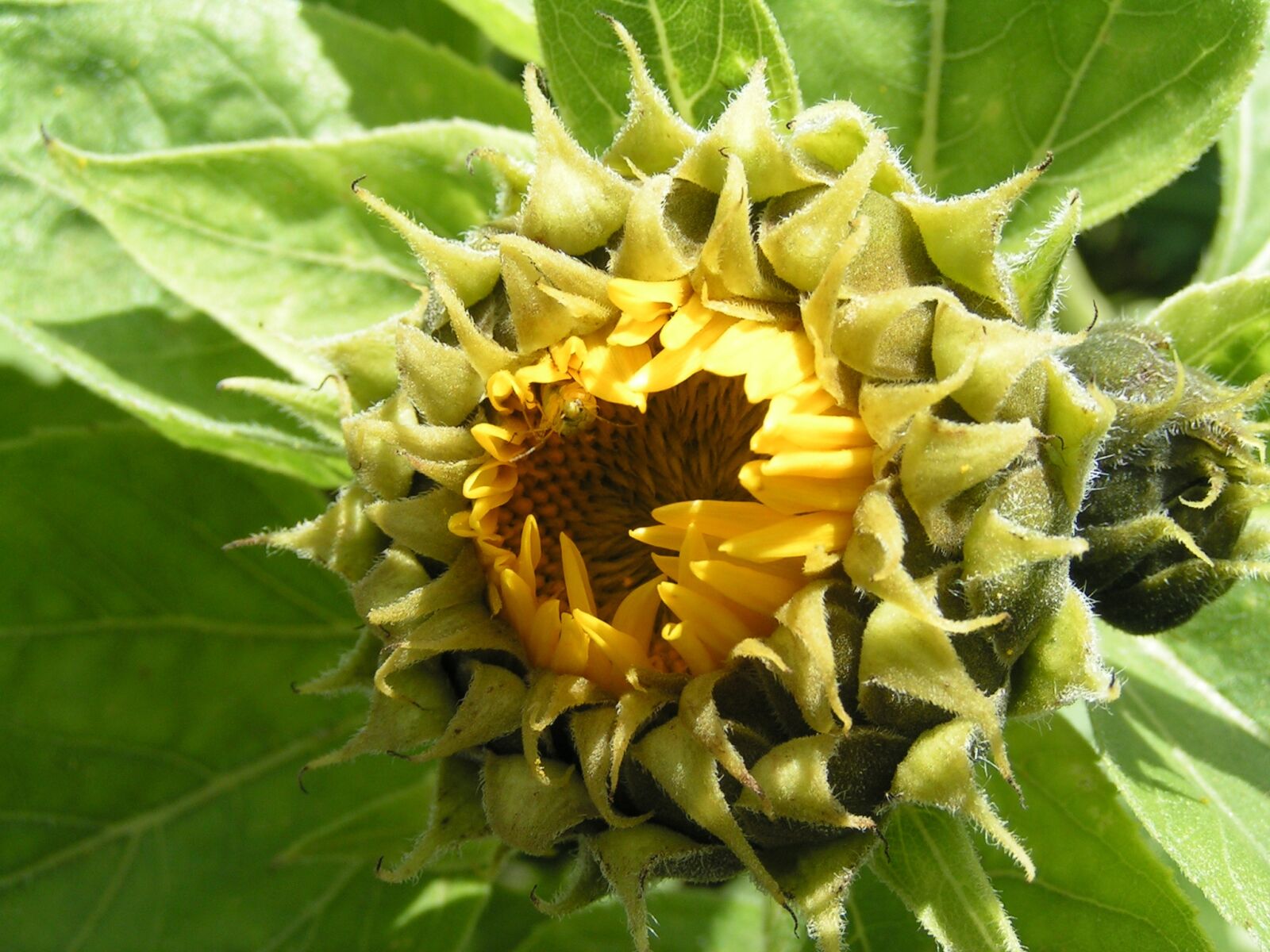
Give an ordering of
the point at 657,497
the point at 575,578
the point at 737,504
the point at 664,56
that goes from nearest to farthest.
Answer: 1. the point at 737,504
2. the point at 575,578
3. the point at 657,497
4. the point at 664,56

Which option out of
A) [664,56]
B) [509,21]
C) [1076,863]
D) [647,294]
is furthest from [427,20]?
[1076,863]

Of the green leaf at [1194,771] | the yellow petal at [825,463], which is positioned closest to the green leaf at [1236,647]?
the green leaf at [1194,771]

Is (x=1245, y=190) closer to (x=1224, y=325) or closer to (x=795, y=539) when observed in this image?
(x=1224, y=325)

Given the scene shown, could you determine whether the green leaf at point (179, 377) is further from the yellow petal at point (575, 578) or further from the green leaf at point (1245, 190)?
the green leaf at point (1245, 190)

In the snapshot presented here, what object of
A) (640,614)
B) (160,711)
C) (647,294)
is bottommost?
(160,711)

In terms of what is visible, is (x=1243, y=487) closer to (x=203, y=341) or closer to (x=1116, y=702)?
(x=1116, y=702)

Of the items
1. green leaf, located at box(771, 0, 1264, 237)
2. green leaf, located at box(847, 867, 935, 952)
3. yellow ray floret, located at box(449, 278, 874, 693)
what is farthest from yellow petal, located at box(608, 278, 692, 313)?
green leaf, located at box(847, 867, 935, 952)
